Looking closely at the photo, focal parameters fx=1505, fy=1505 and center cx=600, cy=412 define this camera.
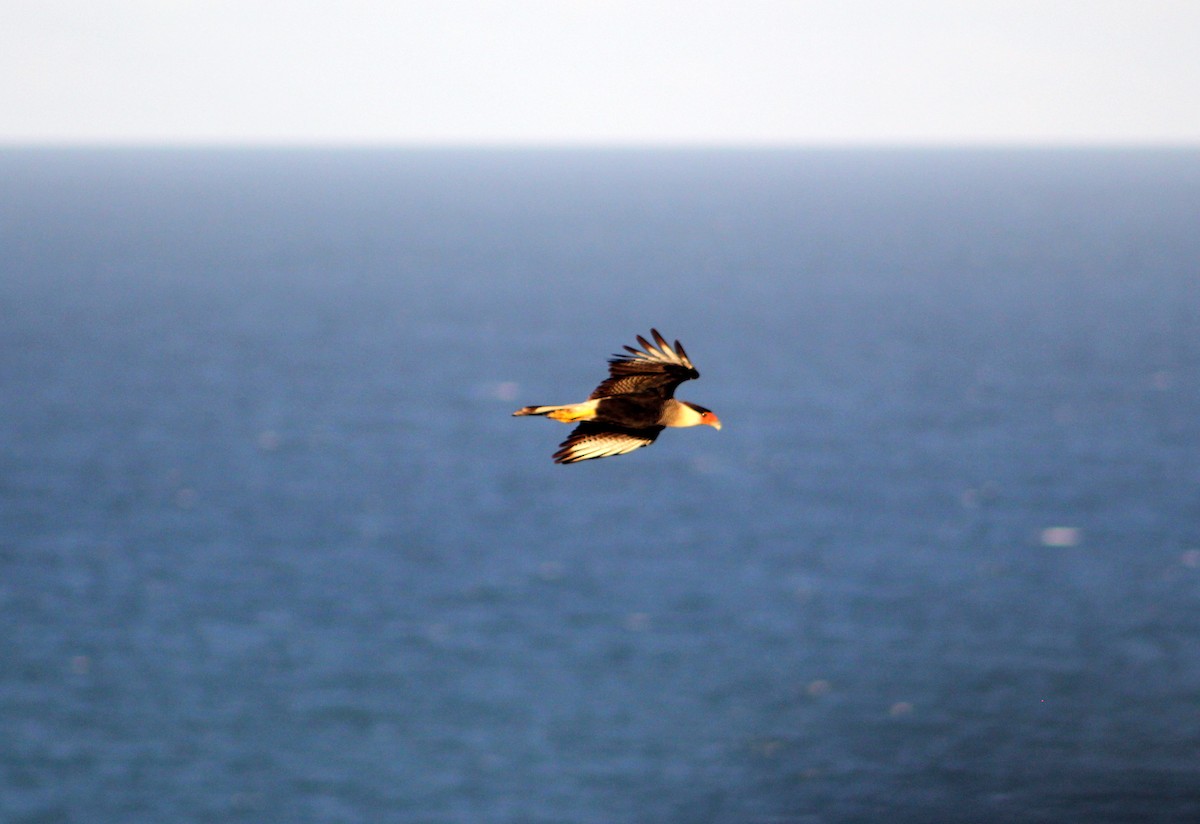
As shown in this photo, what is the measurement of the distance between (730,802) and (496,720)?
32.1m

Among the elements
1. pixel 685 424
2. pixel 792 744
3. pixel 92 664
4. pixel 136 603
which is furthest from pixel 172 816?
pixel 685 424

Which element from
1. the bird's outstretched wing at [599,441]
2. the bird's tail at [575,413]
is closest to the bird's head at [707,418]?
the bird's outstretched wing at [599,441]

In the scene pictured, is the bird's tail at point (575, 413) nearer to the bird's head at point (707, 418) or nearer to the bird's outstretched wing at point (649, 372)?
the bird's outstretched wing at point (649, 372)

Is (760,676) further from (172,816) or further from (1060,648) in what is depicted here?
(172,816)

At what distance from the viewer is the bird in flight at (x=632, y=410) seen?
11469mm

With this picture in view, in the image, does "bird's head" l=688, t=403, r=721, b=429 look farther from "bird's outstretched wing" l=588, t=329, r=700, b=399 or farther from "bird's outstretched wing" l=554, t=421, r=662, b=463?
"bird's outstretched wing" l=588, t=329, r=700, b=399

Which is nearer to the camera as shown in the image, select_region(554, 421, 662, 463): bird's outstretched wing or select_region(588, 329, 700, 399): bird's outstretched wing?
select_region(554, 421, 662, 463): bird's outstretched wing

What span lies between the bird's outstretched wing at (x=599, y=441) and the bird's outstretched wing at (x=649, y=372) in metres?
0.70

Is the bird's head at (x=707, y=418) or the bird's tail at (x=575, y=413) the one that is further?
the bird's tail at (x=575, y=413)

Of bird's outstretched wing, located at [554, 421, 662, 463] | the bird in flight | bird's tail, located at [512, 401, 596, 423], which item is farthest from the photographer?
bird's tail, located at [512, 401, 596, 423]

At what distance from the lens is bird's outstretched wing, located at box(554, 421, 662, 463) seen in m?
11.1

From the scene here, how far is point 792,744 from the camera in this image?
161 meters

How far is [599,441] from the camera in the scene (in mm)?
11641

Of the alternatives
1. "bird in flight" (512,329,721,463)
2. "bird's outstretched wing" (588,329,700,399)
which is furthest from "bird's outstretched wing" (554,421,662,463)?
"bird's outstretched wing" (588,329,700,399)
